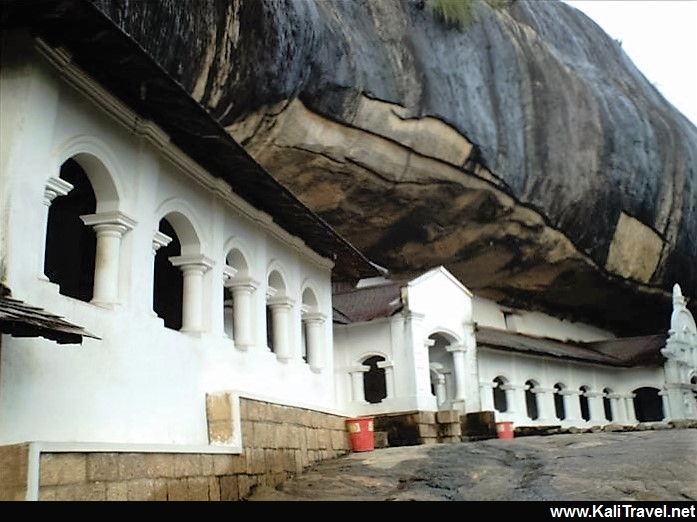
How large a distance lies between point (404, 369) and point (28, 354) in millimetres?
8610

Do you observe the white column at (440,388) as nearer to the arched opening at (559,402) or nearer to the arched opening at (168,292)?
the arched opening at (559,402)

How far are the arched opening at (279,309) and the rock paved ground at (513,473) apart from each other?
176 cm

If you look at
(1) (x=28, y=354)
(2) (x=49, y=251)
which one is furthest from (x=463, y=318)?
(1) (x=28, y=354)

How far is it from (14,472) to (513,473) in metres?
4.95

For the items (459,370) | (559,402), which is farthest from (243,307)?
(559,402)

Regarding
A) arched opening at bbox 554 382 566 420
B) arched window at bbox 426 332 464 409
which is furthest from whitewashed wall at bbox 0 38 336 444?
arched opening at bbox 554 382 566 420

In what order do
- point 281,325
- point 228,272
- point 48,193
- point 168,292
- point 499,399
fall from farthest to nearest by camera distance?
point 499,399
point 281,325
point 168,292
point 228,272
point 48,193

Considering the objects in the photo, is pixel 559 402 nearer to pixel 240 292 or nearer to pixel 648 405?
pixel 648 405

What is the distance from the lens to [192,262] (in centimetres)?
845

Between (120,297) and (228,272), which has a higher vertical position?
(228,272)

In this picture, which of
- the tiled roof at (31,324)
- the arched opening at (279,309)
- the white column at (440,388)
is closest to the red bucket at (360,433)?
the arched opening at (279,309)

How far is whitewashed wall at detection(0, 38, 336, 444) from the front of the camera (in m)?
5.65


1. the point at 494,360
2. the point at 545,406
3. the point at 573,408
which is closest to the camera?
the point at 494,360

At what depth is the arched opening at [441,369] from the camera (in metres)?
15.6
